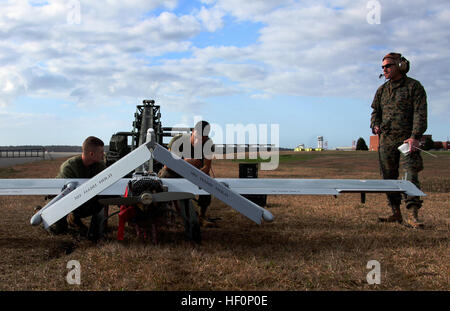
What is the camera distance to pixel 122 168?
3686 mm

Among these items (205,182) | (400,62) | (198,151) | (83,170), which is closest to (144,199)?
(205,182)

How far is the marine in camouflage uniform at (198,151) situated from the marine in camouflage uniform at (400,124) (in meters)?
3.25

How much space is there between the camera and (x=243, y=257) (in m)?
4.56

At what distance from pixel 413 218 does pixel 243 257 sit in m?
3.54

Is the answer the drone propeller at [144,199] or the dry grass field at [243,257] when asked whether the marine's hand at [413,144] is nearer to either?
the dry grass field at [243,257]

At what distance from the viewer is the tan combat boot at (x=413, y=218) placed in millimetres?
6338

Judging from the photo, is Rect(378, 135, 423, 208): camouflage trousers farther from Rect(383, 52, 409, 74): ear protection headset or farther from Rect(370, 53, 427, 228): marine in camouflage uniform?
Rect(383, 52, 409, 74): ear protection headset

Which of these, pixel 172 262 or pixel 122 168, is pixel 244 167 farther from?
pixel 122 168

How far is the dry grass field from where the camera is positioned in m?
3.72

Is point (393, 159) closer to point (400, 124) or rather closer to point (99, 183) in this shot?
point (400, 124)

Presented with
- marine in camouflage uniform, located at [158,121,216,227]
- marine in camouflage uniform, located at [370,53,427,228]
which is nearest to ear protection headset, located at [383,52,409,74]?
marine in camouflage uniform, located at [370,53,427,228]

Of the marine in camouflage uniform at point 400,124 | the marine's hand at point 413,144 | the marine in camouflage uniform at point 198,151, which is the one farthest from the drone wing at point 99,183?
the marine in camouflage uniform at point 400,124

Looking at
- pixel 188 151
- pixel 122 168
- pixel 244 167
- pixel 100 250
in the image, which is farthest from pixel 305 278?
pixel 244 167
